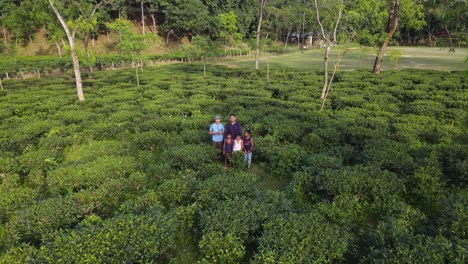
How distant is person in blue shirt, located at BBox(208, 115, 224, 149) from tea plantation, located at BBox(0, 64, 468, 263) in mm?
628

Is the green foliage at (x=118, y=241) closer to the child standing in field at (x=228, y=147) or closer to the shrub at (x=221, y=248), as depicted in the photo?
the shrub at (x=221, y=248)

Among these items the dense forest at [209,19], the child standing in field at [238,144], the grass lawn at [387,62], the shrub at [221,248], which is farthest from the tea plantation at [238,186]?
the grass lawn at [387,62]

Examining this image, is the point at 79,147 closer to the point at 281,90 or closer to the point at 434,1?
the point at 281,90

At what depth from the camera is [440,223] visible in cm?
621

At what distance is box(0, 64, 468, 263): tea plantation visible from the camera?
5.48 metres

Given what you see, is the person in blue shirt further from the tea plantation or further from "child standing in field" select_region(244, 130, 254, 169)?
"child standing in field" select_region(244, 130, 254, 169)

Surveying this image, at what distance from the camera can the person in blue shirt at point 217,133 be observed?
10.9 metres

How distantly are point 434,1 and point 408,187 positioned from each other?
629 inches

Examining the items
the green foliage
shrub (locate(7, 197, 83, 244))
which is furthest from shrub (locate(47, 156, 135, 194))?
the green foliage

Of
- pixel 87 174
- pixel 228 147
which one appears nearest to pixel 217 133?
pixel 228 147

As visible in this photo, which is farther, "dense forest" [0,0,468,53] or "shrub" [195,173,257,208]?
"dense forest" [0,0,468,53]

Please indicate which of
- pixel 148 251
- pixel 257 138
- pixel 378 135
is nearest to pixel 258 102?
pixel 257 138

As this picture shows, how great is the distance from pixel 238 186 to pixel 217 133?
3821mm

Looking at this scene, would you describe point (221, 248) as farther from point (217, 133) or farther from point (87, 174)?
point (217, 133)
